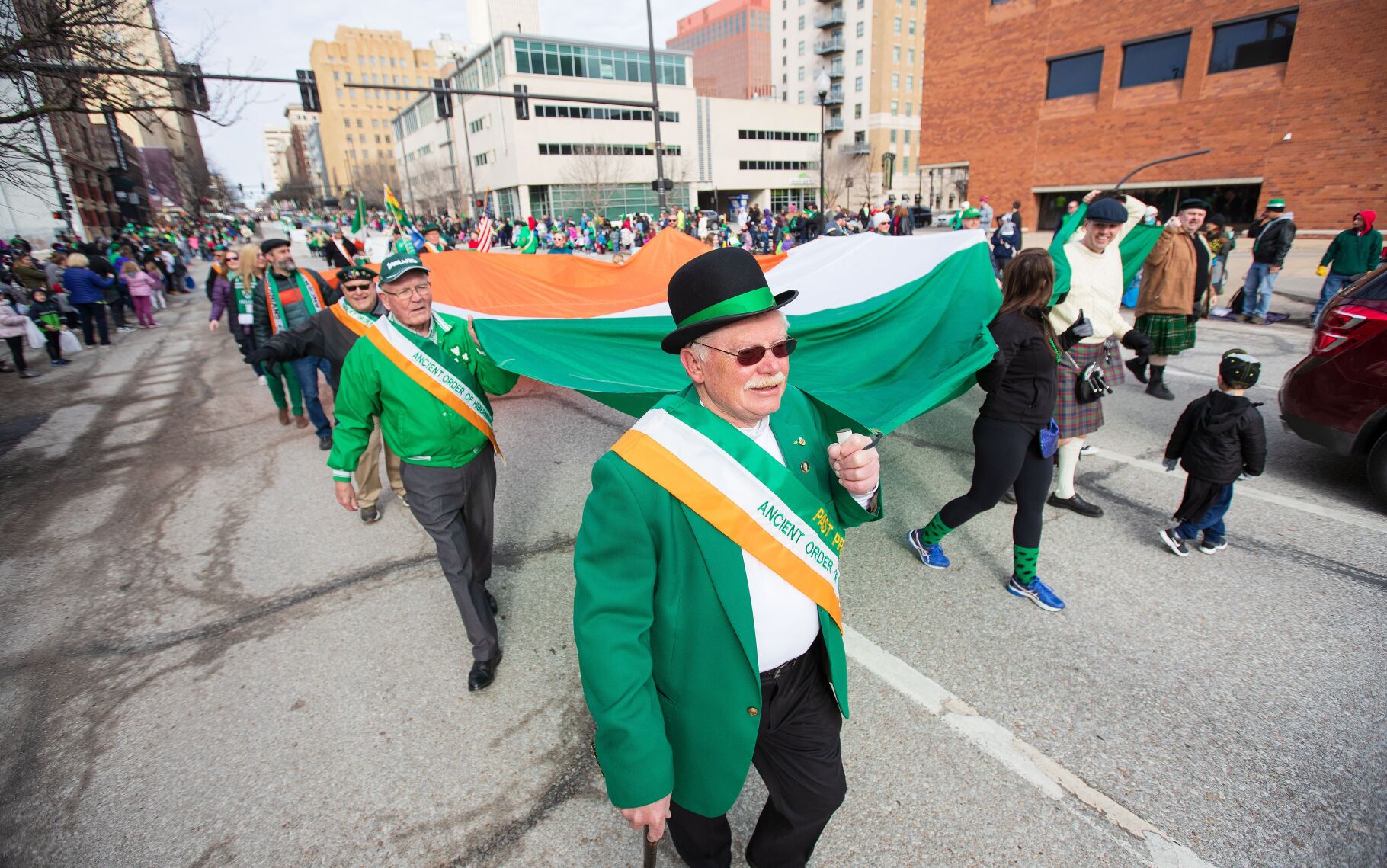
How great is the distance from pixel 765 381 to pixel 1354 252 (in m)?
11.9

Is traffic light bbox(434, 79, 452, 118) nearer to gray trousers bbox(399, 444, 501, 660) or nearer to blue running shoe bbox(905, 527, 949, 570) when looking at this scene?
gray trousers bbox(399, 444, 501, 660)

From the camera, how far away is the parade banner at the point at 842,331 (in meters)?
3.83

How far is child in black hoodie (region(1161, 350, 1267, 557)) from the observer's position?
360cm

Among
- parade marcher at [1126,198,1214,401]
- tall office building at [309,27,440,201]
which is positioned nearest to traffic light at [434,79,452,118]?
parade marcher at [1126,198,1214,401]

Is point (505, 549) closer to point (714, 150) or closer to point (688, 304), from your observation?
point (688, 304)

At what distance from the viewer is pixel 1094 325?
4.37 metres

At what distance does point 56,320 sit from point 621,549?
15997 millimetres

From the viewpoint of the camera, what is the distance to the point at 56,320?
1205cm

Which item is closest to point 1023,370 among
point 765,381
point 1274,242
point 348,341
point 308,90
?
point 765,381

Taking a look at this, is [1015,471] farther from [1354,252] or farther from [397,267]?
[1354,252]

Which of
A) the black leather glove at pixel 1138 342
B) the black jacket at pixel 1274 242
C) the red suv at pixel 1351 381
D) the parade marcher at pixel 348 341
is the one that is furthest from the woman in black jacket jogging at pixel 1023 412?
the black jacket at pixel 1274 242

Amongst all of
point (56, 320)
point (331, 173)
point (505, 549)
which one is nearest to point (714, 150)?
point (56, 320)

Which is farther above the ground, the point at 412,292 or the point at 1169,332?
the point at 412,292

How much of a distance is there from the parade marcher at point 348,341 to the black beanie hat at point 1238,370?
5.44 m
